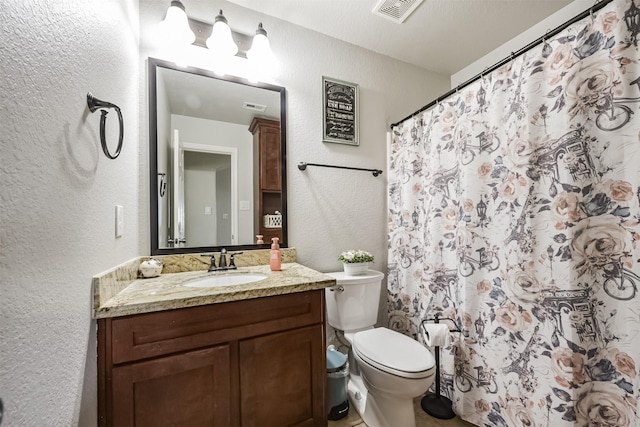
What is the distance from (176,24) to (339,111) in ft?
3.61

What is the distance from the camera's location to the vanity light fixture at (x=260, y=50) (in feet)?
5.10

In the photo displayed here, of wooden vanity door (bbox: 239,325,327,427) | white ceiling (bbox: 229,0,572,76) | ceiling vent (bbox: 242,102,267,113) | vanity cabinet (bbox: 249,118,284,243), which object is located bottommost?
wooden vanity door (bbox: 239,325,327,427)

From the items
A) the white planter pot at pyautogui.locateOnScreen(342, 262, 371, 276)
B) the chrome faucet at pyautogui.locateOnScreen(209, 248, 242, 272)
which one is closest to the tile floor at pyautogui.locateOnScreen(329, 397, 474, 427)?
the white planter pot at pyautogui.locateOnScreen(342, 262, 371, 276)

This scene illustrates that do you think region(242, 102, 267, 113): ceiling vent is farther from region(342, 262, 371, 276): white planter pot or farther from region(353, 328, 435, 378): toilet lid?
region(353, 328, 435, 378): toilet lid

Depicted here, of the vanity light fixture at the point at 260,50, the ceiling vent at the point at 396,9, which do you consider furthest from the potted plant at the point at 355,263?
the ceiling vent at the point at 396,9

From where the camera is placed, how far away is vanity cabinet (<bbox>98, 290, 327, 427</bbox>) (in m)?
0.88

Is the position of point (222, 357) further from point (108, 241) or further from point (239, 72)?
point (239, 72)

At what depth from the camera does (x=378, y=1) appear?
1.57 meters

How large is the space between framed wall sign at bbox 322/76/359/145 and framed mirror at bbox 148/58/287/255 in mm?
330

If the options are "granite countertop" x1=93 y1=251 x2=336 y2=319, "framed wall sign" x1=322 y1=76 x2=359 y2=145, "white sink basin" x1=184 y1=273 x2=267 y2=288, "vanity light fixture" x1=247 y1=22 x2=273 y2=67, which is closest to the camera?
"granite countertop" x1=93 y1=251 x2=336 y2=319

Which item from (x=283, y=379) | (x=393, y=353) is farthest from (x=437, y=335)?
(x=283, y=379)

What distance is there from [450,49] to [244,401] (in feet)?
8.82

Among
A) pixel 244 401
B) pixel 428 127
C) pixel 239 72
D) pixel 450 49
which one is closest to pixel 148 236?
pixel 244 401

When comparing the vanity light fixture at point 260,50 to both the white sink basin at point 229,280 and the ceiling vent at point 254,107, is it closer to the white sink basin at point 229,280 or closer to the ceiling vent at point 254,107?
the ceiling vent at point 254,107
